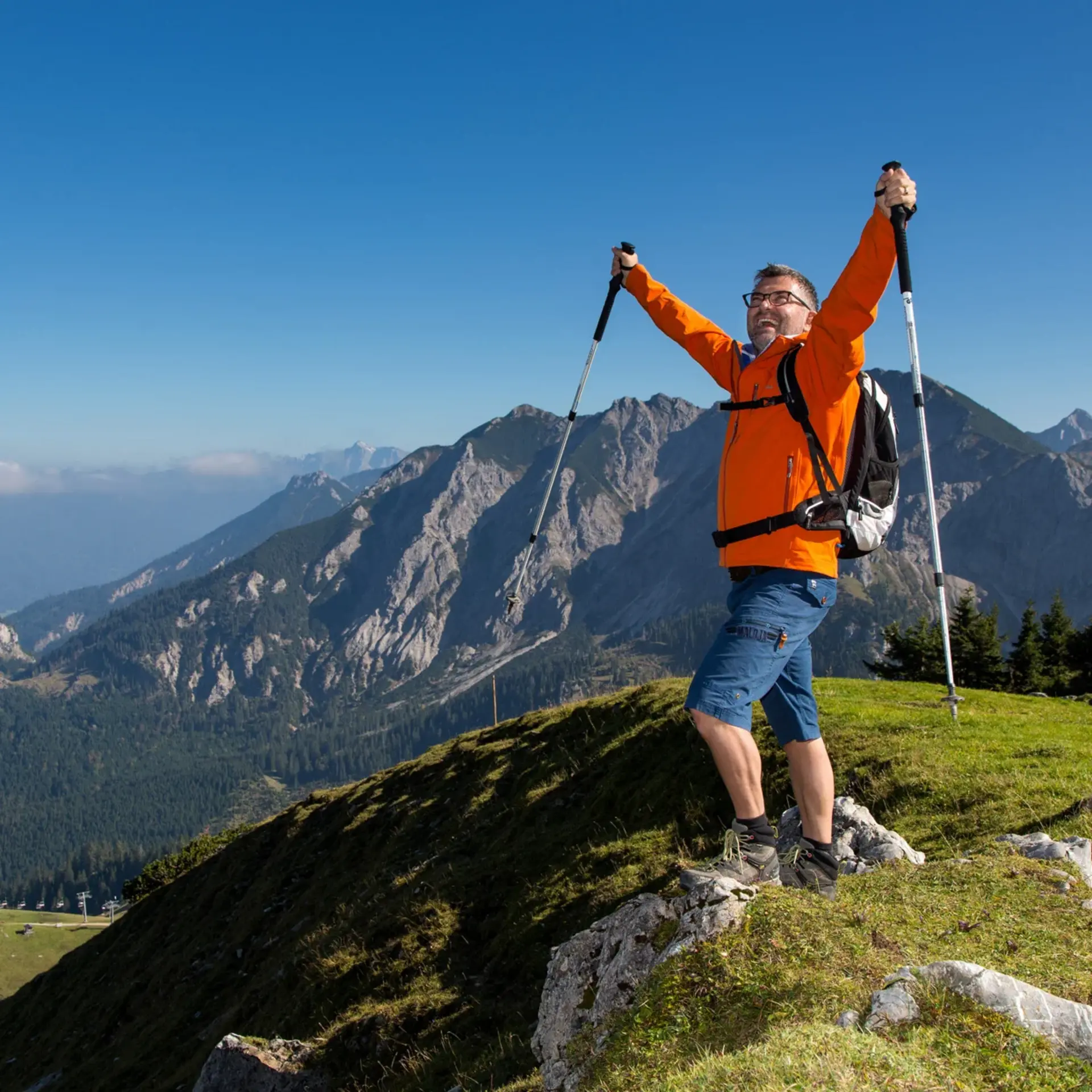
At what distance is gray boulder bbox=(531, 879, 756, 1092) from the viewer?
624 centimetres

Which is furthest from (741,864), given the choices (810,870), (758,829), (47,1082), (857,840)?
(47,1082)

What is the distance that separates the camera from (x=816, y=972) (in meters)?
5.48

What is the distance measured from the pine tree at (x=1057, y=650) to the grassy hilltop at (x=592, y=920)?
26899 mm

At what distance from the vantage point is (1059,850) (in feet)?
27.0

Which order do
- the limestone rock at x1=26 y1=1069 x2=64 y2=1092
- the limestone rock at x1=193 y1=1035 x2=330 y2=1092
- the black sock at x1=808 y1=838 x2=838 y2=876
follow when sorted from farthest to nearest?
the limestone rock at x1=26 y1=1069 x2=64 y2=1092 → the limestone rock at x1=193 y1=1035 x2=330 y2=1092 → the black sock at x1=808 y1=838 x2=838 y2=876

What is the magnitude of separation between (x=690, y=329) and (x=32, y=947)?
15371cm

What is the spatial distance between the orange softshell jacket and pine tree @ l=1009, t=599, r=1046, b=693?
160 feet

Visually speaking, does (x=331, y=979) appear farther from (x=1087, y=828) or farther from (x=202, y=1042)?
(x=1087, y=828)

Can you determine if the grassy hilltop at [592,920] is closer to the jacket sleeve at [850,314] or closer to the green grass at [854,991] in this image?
the green grass at [854,991]

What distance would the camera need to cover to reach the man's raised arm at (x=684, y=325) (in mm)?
8166

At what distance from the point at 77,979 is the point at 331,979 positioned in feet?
87.5

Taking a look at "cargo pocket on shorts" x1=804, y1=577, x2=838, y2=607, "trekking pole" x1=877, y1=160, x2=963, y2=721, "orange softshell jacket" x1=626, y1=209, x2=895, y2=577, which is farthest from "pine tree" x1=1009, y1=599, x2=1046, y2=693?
"orange softshell jacket" x1=626, y1=209, x2=895, y2=577

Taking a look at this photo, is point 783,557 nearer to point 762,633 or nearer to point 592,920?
point 762,633

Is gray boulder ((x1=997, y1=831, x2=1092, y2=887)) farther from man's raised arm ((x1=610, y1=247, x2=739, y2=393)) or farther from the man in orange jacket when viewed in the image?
man's raised arm ((x1=610, y1=247, x2=739, y2=393))
